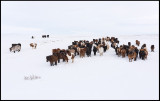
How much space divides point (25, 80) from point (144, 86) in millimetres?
5069

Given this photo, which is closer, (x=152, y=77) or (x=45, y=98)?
(x=45, y=98)

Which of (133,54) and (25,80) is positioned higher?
(133,54)

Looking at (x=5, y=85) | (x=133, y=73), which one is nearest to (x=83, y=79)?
(x=133, y=73)

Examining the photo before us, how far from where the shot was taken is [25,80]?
28.6 ft

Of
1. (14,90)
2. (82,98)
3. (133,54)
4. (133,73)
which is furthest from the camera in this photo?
(133,54)

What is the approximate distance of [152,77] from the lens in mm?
8703

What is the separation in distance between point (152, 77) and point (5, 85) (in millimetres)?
6387

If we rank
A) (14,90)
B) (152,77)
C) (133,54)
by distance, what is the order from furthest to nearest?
(133,54)
(152,77)
(14,90)

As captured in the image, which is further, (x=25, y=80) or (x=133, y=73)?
(x=133, y=73)

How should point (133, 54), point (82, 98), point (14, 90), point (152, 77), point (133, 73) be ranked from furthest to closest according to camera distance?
1. point (133, 54)
2. point (133, 73)
3. point (152, 77)
4. point (14, 90)
5. point (82, 98)

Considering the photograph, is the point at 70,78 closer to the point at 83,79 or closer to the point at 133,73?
the point at 83,79

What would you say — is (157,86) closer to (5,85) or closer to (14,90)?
(14,90)

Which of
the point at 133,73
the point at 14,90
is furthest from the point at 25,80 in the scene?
the point at 133,73

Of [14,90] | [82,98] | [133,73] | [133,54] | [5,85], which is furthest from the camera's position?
[133,54]
